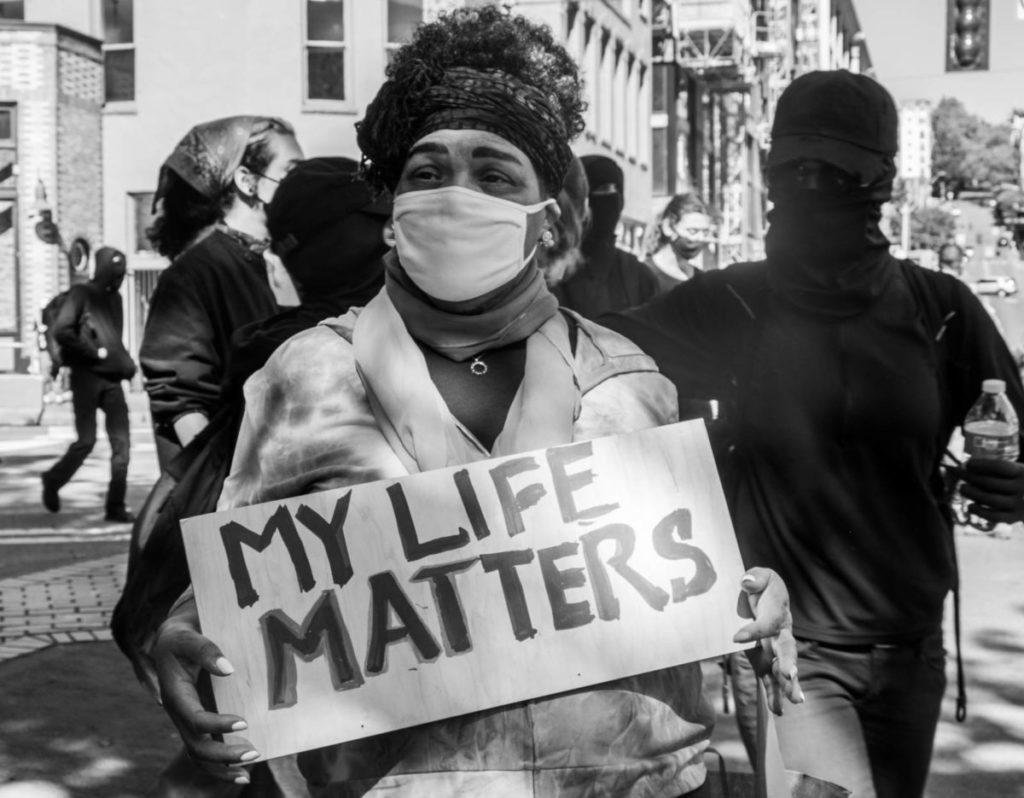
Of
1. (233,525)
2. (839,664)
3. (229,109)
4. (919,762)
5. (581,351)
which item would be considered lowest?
(919,762)

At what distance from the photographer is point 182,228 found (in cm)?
494

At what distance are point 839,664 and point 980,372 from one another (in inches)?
28.0

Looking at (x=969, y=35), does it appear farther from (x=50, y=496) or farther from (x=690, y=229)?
(x=50, y=496)

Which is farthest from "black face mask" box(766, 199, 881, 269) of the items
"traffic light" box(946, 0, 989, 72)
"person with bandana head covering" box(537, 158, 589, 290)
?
Answer: "traffic light" box(946, 0, 989, 72)

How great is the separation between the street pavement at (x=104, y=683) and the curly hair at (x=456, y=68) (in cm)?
338

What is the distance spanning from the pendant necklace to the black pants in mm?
8740

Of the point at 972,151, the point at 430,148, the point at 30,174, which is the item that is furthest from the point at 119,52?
the point at 972,151

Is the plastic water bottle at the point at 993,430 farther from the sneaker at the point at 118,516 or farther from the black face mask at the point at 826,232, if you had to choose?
the sneaker at the point at 118,516

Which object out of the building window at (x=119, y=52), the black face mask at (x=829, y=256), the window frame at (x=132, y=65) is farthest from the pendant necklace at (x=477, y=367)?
the building window at (x=119, y=52)

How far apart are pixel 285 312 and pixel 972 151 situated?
17400 cm

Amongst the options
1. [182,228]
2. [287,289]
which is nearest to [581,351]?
[287,289]

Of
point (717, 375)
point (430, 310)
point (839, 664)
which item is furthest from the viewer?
point (717, 375)

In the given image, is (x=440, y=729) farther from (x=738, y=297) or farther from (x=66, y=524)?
(x=66, y=524)

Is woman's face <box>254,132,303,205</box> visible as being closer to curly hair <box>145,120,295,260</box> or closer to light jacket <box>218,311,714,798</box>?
curly hair <box>145,120,295,260</box>
